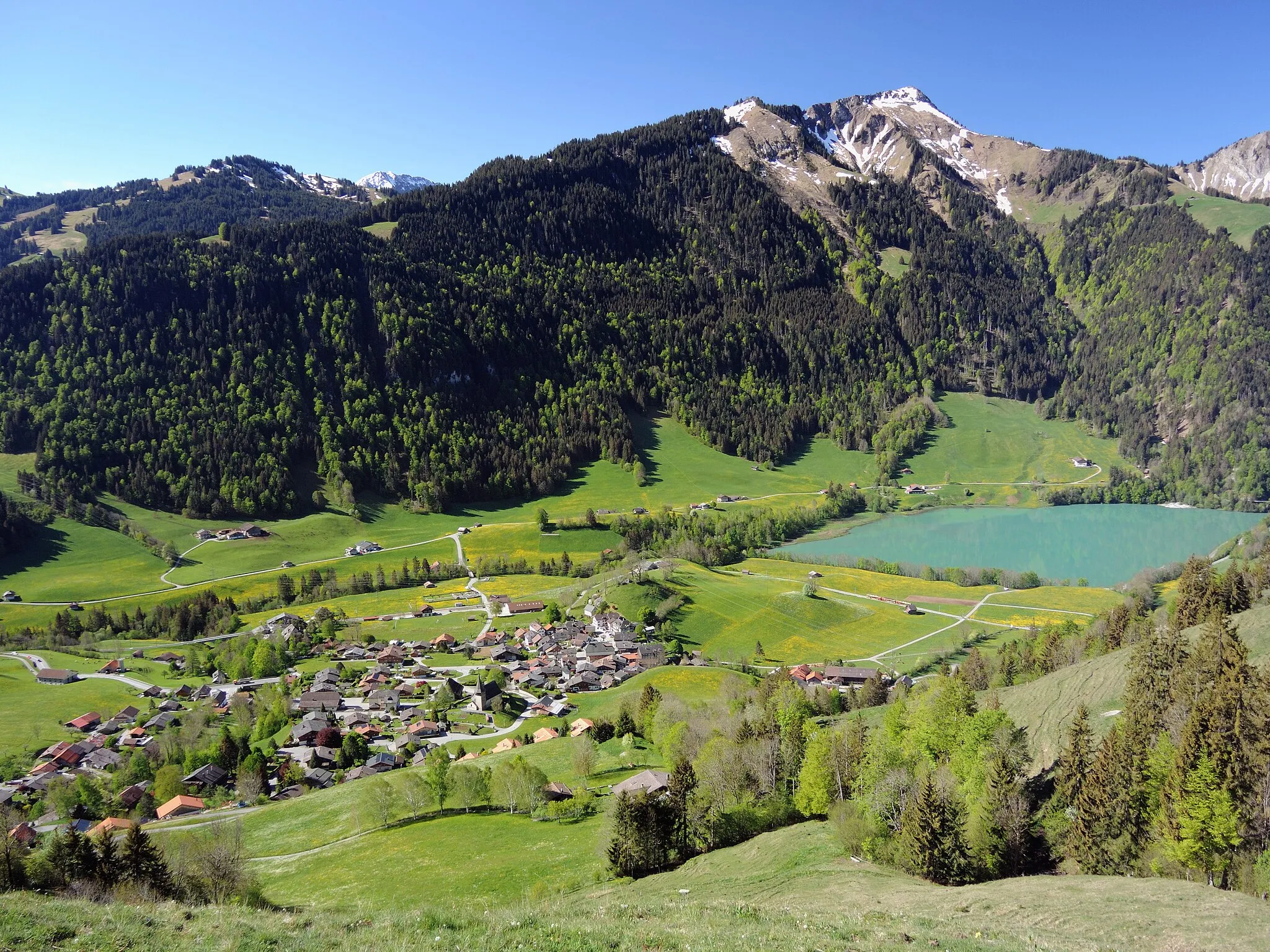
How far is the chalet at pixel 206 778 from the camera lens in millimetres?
62188

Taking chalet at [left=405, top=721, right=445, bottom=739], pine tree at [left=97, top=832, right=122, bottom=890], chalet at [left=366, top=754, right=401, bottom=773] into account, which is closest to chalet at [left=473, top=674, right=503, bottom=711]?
chalet at [left=405, top=721, right=445, bottom=739]

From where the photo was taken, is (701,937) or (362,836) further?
(362,836)

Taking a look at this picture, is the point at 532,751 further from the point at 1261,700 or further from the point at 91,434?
the point at 91,434

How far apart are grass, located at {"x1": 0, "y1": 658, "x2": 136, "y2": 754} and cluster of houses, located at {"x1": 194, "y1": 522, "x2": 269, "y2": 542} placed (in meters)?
58.7

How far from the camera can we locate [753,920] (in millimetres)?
20984

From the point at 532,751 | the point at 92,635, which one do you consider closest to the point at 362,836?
the point at 532,751

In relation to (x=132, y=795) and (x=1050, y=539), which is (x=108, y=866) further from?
(x=1050, y=539)

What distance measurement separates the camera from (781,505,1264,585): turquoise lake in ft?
468

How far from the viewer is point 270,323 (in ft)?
653

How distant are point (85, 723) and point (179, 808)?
26.0 meters

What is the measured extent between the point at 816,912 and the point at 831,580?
338 ft

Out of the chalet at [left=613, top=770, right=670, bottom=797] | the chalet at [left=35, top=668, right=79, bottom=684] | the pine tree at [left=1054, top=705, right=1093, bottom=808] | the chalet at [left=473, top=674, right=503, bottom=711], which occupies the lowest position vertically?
the chalet at [left=473, top=674, right=503, bottom=711]

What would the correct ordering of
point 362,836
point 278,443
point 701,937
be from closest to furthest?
point 701,937 → point 362,836 → point 278,443

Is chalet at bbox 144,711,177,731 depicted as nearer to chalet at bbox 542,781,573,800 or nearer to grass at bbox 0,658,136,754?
grass at bbox 0,658,136,754
